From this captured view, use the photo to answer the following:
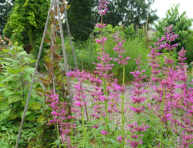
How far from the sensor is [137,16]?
2456 centimetres

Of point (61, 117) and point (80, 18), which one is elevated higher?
point (80, 18)

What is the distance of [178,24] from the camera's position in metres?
11.3

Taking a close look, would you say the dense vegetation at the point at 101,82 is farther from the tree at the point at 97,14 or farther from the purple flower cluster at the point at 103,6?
the tree at the point at 97,14

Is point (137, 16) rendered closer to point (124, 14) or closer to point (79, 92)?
point (124, 14)

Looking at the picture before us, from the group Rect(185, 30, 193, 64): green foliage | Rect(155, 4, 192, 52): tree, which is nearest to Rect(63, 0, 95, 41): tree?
Rect(155, 4, 192, 52): tree

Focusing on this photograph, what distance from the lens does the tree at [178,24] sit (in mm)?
11022

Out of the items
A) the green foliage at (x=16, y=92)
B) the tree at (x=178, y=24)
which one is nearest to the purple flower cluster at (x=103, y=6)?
the green foliage at (x=16, y=92)

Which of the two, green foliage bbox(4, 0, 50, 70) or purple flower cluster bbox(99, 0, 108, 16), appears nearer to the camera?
purple flower cluster bbox(99, 0, 108, 16)

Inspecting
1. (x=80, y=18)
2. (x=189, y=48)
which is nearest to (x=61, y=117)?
(x=189, y=48)

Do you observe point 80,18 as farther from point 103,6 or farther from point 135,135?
point 135,135

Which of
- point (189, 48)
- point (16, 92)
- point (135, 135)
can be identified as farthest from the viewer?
point (189, 48)

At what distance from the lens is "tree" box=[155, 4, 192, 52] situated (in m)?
11.0

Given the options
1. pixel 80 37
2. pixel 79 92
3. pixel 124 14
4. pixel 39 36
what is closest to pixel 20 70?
pixel 79 92

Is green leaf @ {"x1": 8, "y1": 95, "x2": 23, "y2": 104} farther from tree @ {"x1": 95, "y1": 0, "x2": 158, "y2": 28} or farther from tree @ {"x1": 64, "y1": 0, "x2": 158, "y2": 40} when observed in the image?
tree @ {"x1": 95, "y1": 0, "x2": 158, "y2": 28}
